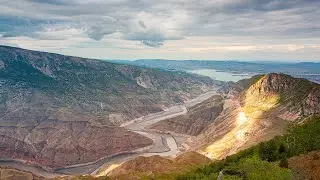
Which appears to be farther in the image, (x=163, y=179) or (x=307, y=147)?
(x=163, y=179)

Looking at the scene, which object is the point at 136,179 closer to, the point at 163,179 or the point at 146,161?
the point at 163,179

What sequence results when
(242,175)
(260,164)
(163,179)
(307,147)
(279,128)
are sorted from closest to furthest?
1. (242,175)
2. (260,164)
3. (307,147)
4. (163,179)
5. (279,128)

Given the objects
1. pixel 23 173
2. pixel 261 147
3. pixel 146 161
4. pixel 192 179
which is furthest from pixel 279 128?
pixel 23 173

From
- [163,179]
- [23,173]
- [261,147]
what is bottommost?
[23,173]

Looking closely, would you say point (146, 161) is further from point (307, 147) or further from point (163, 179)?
point (307, 147)

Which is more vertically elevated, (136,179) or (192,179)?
(192,179)

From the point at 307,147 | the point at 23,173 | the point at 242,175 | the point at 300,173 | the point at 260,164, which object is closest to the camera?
the point at 300,173
